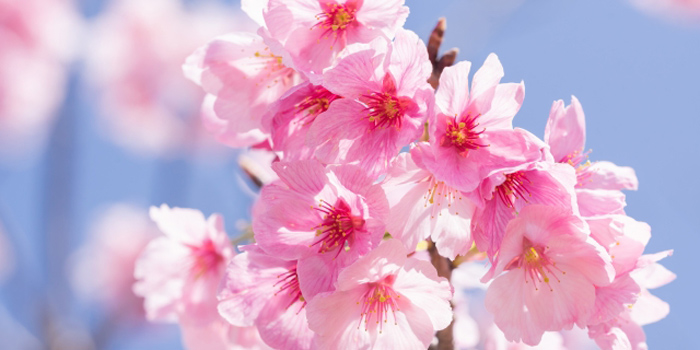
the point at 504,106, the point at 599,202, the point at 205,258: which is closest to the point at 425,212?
the point at 504,106

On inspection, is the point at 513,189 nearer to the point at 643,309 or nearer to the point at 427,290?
the point at 427,290

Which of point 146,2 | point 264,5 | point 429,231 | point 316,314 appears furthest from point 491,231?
point 146,2

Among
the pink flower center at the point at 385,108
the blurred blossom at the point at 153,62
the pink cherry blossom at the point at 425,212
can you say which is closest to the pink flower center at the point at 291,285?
the pink cherry blossom at the point at 425,212

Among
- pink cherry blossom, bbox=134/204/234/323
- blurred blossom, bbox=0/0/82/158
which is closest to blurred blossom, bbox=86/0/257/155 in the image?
blurred blossom, bbox=0/0/82/158

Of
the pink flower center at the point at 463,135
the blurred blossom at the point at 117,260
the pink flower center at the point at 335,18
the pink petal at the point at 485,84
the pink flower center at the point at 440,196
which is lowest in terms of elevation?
the blurred blossom at the point at 117,260

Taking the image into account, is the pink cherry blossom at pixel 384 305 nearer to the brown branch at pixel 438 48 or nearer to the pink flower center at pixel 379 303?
the pink flower center at pixel 379 303

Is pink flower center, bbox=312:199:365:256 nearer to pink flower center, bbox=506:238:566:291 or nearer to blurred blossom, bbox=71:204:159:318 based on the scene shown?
pink flower center, bbox=506:238:566:291
